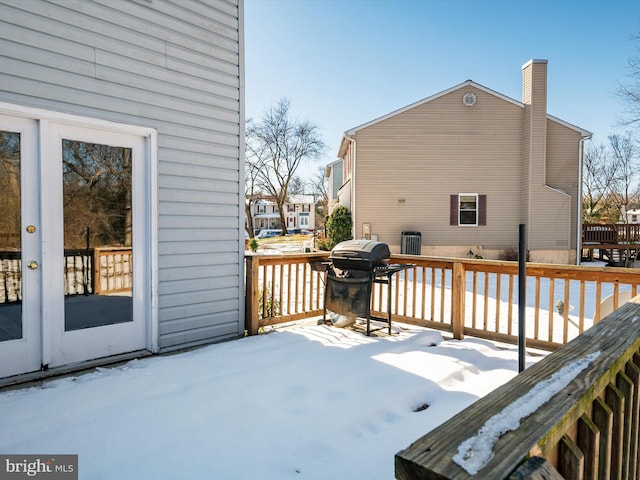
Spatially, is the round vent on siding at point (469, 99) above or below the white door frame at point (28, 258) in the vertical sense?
above

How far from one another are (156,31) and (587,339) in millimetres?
4100

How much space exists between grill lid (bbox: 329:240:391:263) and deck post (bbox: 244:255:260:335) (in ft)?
3.07

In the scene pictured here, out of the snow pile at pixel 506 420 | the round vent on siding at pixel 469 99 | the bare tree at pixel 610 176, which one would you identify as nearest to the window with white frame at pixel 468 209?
the round vent on siding at pixel 469 99

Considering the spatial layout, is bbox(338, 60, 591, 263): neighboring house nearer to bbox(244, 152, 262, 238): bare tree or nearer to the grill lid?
the grill lid

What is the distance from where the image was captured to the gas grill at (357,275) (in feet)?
14.2

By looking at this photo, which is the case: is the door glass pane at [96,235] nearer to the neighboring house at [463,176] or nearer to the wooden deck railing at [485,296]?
the wooden deck railing at [485,296]

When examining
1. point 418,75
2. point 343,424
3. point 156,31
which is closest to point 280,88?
point 418,75

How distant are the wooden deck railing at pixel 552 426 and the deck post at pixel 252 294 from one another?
3507 millimetres

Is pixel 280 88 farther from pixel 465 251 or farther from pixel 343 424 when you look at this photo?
pixel 343 424

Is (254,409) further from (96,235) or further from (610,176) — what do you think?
(610,176)

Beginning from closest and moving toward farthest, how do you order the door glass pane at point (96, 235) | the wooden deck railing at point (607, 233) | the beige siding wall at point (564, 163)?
the door glass pane at point (96, 235), the beige siding wall at point (564, 163), the wooden deck railing at point (607, 233)

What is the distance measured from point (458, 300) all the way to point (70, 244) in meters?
3.79

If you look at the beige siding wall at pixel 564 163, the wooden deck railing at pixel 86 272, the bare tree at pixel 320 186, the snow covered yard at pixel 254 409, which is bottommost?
the snow covered yard at pixel 254 409

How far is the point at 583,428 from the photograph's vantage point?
3.18 feet
